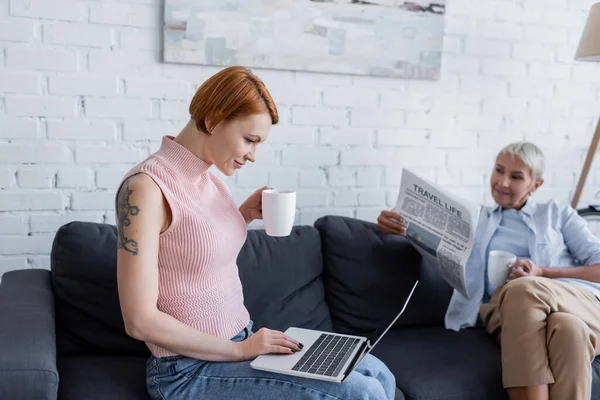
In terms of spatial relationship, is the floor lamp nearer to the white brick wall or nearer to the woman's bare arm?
the white brick wall

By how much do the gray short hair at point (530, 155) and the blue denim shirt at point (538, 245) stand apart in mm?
121

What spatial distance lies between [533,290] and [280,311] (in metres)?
0.75

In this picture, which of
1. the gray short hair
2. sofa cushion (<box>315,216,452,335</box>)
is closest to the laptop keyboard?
sofa cushion (<box>315,216,452,335</box>)

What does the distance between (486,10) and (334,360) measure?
5.55ft

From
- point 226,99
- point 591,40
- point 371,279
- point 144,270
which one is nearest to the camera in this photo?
point 144,270

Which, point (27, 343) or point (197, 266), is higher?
point (197, 266)

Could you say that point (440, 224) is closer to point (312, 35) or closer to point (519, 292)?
point (519, 292)

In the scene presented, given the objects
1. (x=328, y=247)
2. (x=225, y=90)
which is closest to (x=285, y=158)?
(x=328, y=247)

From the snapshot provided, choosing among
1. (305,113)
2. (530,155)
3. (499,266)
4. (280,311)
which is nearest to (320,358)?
(280,311)

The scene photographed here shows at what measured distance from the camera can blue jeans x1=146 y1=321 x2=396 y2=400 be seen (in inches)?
51.4

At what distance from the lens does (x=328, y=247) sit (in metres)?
2.08

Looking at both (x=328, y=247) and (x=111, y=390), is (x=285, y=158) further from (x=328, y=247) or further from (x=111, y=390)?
(x=111, y=390)

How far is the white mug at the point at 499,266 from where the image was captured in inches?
77.2

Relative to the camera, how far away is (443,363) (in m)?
1.80
